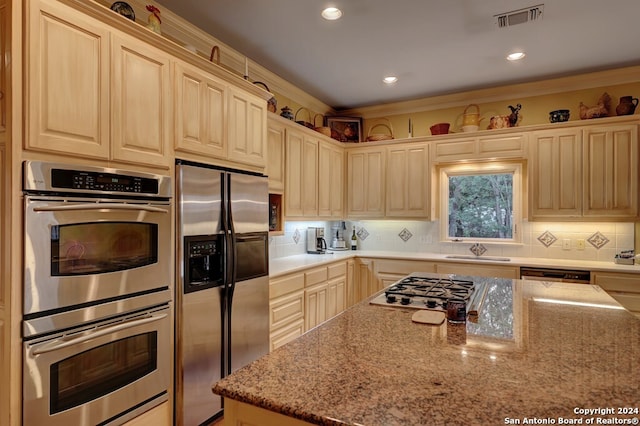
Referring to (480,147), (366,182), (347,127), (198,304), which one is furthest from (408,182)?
(198,304)

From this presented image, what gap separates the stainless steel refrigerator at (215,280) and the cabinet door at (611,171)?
3119 millimetres

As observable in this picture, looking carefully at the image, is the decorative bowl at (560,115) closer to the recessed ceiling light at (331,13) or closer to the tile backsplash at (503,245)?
the tile backsplash at (503,245)

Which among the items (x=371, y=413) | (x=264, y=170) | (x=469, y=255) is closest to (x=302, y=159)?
(x=264, y=170)

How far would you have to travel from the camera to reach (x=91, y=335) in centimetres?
163

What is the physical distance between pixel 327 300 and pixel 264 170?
5.28 ft

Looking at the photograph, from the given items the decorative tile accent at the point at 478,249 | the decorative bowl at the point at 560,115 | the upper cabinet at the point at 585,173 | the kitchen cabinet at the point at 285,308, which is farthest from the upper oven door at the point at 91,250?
the decorative bowl at the point at 560,115

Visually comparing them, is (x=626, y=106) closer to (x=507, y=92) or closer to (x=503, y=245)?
(x=507, y=92)

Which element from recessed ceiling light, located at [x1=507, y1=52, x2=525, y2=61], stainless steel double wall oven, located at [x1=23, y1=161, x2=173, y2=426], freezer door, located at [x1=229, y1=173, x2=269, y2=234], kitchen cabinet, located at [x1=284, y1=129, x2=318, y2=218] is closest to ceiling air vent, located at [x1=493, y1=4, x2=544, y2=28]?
recessed ceiling light, located at [x1=507, y1=52, x2=525, y2=61]

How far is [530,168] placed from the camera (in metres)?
3.79

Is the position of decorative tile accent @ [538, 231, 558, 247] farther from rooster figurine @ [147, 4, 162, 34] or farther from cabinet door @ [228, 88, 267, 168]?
rooster figurine @ [147, 4, 162, 34]

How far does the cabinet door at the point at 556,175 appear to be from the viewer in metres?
3.58

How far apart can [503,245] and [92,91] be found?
4.09 meters

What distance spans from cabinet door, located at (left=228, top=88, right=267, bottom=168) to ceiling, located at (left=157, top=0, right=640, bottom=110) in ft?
1.97

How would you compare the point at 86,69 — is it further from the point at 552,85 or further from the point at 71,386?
the point at 552,85
